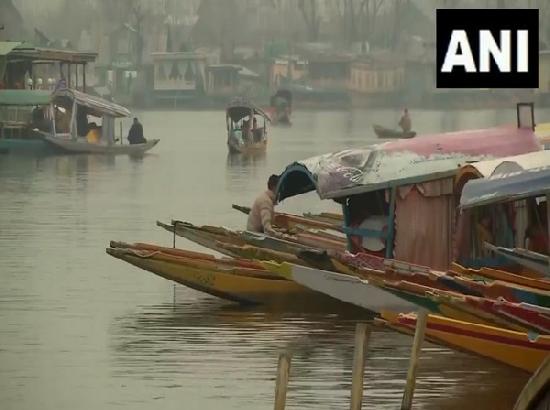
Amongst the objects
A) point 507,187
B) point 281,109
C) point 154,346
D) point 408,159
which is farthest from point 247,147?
point 507,187

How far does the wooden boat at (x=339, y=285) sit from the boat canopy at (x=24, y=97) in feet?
116

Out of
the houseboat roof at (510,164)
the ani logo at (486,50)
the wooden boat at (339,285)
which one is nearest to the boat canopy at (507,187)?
the houseboat roof at (510,164)

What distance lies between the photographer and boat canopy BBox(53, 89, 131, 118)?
1944 inches

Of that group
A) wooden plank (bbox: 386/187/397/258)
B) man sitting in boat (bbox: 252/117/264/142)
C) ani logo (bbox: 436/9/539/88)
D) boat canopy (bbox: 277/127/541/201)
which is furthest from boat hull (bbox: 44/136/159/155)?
ani logo (bbox: 436/9/539/88)

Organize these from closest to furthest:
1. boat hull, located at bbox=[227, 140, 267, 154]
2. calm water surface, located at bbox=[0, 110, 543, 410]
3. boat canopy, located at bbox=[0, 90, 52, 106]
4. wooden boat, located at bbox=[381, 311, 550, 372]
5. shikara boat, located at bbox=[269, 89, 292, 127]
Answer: wooden boat, located at bbox=[381, 311, 550, 372], calm water surface, located at bbox=[0, 110, 543, 410], boat canopy, located at bbox=[0, 90, 52, 106], boat hull, located at bbox=[227, 140, 267, 154], shikara boat, located at bbox=[269, 89, 292, 127]

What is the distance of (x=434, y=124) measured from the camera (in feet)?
277

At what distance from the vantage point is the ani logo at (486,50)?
6.95 meters

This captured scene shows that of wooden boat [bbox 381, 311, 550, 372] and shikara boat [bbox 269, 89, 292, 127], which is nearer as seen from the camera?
wooden boat [bbox 381, 311, 550, 372]

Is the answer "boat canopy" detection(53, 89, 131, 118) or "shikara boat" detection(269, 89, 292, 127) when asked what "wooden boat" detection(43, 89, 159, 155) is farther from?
"shikara boat" detection(269, 89, 292, 127)

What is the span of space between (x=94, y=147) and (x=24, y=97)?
3308mm

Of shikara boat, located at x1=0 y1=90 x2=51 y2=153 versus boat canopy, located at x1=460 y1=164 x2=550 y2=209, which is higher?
boat canopy, located at x1=460 y1=164 x2=550 y2=209

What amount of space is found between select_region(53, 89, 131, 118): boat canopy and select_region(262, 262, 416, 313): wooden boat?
35145mm

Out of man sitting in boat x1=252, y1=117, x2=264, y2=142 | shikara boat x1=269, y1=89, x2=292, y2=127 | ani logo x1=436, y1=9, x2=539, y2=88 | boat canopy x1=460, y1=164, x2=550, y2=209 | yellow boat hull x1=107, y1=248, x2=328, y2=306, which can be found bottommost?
shikara boat x1=269, y1=89, x2=292, y2=127

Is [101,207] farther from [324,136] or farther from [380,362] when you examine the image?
[324,136]
